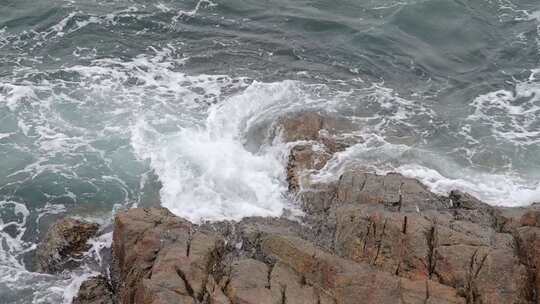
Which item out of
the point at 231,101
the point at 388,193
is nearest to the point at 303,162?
the point at 388,193

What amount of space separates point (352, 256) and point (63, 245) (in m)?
8.61

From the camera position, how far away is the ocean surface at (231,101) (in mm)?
19359

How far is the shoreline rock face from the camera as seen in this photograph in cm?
1304

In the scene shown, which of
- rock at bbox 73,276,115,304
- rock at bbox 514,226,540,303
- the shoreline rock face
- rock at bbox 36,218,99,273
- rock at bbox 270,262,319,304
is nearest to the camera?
rock at bbox 270,262,319,304

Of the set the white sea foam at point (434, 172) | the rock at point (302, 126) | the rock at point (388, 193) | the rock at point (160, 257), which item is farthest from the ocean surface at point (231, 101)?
the rock at point (388, 193)

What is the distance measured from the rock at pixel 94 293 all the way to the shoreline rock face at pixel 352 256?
5.8 inches

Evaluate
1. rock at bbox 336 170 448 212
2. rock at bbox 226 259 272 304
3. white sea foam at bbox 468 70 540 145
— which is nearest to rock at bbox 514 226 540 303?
rock at bbox 336 170 448 212

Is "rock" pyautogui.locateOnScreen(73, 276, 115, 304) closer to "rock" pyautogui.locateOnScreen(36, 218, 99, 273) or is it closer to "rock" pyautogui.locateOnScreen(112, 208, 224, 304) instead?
"rock" pyautogui.locateOnScreen(112, 208, 224, 304)

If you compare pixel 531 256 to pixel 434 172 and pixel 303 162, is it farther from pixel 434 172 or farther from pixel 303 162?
pixel 303 162

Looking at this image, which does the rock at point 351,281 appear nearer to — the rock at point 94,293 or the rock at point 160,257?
the rock at point 160,257

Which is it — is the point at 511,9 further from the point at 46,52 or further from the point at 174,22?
the point at 46,52

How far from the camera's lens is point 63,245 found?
16625mm

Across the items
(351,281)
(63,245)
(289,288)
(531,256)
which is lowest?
(63,245)

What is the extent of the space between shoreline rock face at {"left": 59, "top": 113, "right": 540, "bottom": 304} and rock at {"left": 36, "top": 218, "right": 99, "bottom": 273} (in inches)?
Answer: 66.6
